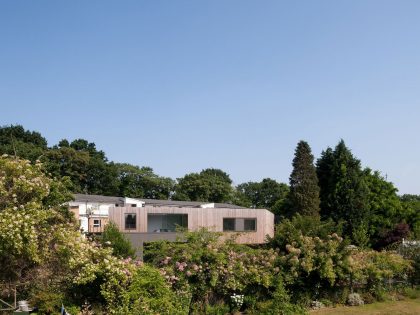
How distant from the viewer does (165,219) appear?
108 ft

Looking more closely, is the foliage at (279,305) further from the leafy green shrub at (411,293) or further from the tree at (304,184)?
the tree at (304,184)

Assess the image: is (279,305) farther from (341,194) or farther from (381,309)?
(341,194)

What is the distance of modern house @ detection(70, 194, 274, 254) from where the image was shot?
2994 centimetres

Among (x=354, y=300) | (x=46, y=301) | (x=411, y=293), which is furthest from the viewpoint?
(x=411, y=293)

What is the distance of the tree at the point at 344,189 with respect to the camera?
141 ft

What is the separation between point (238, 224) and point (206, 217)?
3.15 metres

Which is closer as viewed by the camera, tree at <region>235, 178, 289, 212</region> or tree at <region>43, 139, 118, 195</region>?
tree at <region>43, 139, 118, 195</region>

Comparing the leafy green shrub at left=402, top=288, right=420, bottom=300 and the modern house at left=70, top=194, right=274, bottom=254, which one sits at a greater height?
the modern house at left=70, top=194, right=274, bottom=254

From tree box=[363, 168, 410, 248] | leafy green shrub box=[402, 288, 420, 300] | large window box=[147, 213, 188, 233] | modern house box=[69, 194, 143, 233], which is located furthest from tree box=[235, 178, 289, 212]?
leafy green shrub box=[402, 288, 420, 300]

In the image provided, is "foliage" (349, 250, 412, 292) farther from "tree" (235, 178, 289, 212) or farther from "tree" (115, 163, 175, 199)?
"tree" (235, 178, 289, 212)

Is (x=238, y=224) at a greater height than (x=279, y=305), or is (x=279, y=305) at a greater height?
(x=238, y=224)

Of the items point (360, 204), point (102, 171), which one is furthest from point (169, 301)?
point (102, 171)

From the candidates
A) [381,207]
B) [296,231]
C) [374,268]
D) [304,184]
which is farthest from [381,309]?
[381,207]

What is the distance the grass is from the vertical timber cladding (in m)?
9.22
